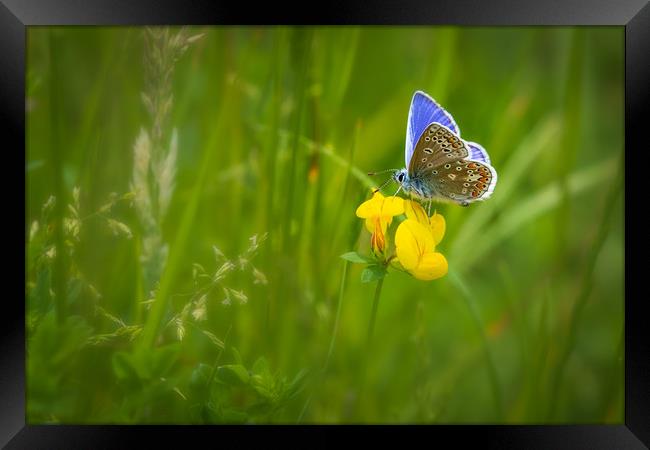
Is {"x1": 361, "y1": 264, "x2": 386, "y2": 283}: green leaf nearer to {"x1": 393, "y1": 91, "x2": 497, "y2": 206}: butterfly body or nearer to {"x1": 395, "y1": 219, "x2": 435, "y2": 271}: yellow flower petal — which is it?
{"x1": 395, "y1": 219, "x2": 435, "y2": 271}: yellow flower petal

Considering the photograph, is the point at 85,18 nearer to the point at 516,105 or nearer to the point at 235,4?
the point at 235,4

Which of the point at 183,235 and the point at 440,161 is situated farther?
the point at 183,235

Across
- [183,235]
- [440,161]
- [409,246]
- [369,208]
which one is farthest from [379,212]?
[183,235]

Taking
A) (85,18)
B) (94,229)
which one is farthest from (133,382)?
(85,18)

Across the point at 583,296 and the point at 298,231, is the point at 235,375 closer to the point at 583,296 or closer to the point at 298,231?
the point at 298,231

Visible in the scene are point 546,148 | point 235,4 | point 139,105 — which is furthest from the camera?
point 546,148

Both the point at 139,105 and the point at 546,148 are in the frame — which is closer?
the point at 139,105
